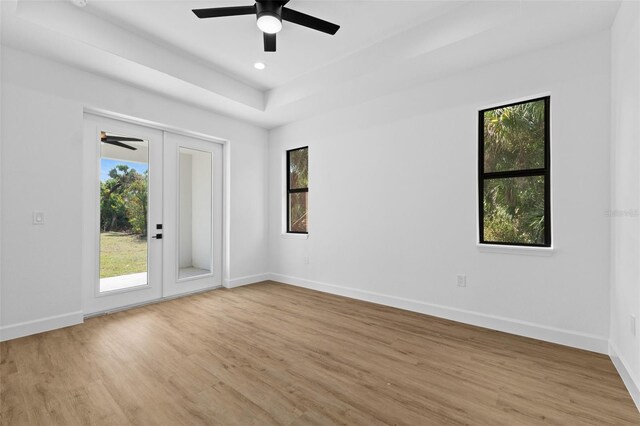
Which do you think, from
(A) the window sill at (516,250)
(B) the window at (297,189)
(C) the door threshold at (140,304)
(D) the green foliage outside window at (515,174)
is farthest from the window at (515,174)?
(C) the door threshold at (140,304)

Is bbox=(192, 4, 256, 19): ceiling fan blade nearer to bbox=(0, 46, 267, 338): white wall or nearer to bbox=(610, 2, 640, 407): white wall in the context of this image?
bbox=(0, 46, 267, 338): white wall

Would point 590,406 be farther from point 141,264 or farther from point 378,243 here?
point 141,264

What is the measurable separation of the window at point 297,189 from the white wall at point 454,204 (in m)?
0.24

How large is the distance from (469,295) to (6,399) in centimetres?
404

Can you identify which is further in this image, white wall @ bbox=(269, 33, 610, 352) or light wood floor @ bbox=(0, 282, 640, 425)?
white wall @ bbox=(269, 33, 610, 352)

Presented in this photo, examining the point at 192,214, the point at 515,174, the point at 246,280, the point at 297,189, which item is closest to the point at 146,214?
the point at 192,214

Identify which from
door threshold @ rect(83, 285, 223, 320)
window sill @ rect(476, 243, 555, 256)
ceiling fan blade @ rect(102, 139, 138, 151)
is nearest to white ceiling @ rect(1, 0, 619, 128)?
ceiling fan blade @ rect(102, 139, 138, 151)

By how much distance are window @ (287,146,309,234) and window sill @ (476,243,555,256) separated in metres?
2.89

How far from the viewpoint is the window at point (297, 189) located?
5.34 meters

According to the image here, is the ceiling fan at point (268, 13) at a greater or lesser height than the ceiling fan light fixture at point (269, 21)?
greater

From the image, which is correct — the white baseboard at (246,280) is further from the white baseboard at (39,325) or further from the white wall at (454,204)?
the white baseboard at (39,325)

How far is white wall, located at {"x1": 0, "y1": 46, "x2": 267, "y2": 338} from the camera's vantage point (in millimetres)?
2977

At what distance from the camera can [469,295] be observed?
342cm

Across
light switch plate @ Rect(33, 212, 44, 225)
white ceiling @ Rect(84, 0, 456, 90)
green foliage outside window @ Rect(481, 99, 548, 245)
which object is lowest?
light switch plate @ Rect(33, 212, 44, 225)
